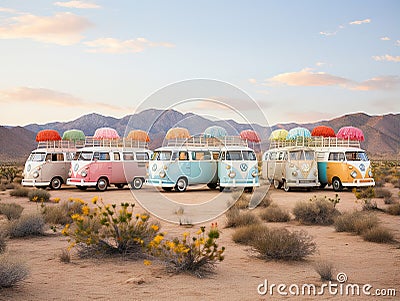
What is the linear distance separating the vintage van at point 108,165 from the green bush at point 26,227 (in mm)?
12135

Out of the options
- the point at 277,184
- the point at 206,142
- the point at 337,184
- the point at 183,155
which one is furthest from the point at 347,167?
the point at 183,155

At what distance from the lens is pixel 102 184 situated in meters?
24.9

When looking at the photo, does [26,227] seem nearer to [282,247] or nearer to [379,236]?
[282,247]

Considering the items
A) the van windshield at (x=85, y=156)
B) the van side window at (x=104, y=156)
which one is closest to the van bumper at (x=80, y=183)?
the van windshield at (x=85, y=156)

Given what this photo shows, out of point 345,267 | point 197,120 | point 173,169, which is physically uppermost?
point 197,120

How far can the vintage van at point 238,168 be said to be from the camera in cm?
2284

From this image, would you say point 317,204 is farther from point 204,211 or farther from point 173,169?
point 173,169

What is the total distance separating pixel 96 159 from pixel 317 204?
13.5 meters

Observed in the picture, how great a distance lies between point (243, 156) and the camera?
23109mm

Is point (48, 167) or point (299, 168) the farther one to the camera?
point (48, 167)

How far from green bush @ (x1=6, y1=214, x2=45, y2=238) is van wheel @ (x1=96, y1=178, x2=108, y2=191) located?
12.6 m

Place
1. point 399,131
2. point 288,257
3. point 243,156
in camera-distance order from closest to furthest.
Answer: point 288,257
point 243,156
point 399,131

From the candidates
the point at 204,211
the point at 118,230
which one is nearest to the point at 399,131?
the point at 204,211

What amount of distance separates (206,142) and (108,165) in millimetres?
5361
